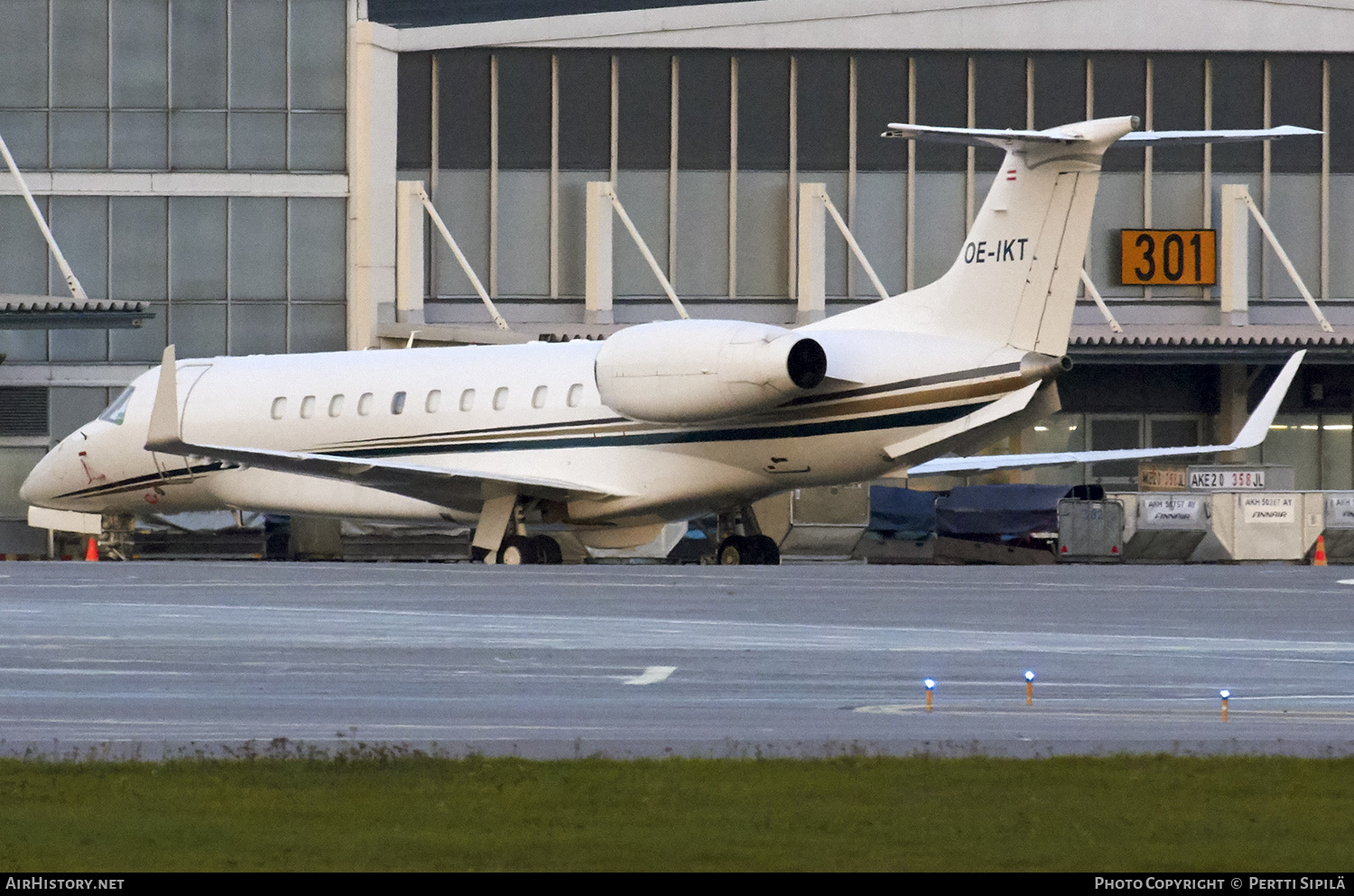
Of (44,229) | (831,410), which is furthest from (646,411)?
(44,229)

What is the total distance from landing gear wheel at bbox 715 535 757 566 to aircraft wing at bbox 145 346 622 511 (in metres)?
2.55

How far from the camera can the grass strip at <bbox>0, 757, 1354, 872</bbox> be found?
8305 mm

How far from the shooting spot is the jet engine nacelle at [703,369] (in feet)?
91.4

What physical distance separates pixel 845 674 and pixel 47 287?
36638 mm

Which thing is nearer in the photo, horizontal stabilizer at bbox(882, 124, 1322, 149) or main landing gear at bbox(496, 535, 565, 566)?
horizontal stabilizer at bbox(882, 124, 1322, 149)

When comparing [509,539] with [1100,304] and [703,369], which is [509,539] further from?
[1100,304]

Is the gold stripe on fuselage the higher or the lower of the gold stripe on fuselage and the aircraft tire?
the higher

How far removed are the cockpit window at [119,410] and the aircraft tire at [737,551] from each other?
10265 mm

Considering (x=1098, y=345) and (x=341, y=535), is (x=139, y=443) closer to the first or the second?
(x=341, y=535)

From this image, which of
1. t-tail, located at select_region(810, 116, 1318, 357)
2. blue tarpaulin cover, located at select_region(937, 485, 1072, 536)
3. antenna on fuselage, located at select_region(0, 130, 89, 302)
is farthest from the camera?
antenna on fuselage, located at select_region(0, 130, 89, 302)

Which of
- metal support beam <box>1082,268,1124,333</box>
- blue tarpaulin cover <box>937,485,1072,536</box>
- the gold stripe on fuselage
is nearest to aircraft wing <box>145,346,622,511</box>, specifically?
the gold stripe on fuselage

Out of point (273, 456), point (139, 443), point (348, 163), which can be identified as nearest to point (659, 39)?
point (348, 163)

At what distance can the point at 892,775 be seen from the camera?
1041 centimetres

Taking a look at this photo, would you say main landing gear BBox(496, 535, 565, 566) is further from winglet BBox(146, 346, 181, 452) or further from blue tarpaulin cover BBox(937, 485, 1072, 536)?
blue tarpaulin cover BBox(937, 485, 1072, 536)
